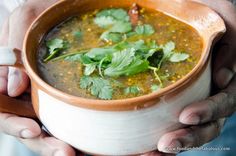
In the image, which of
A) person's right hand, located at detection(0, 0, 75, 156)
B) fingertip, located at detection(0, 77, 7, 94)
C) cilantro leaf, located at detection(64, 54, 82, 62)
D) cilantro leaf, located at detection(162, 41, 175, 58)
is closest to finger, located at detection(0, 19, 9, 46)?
person's right hand, located at detection(0, 0, 75, 156)

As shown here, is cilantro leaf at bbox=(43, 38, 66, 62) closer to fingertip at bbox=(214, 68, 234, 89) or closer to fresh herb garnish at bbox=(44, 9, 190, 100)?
fresh herb garnish at bbox=(44, 9, 190, 100)

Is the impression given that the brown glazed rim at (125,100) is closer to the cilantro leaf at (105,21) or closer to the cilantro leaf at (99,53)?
the cilantro leaf at (99,53)

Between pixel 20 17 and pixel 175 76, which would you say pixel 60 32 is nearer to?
pixel 20 17

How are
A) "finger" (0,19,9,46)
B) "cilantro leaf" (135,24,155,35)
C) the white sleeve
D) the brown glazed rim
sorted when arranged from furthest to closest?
the white sleeve, "finger" (0,19,9,46), "cilantro leaf" (135,24,155,35), the brown glazed rim

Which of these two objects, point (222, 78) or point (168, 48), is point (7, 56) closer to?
point (168, 48)

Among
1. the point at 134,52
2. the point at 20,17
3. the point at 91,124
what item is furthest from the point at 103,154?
the point at 20,17

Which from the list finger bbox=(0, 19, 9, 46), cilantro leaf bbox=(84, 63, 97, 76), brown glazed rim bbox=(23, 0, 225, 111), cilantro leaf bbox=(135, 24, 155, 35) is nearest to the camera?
brown glazed rim bbox=(23, 0, 225, 111)

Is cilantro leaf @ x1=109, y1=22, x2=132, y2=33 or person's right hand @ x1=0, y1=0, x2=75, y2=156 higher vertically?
cilantro leaf @ x1=109, y1=22, x2=132, y2=33

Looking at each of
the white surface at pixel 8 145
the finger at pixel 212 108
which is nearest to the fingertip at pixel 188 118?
the finger at pixel 212 108

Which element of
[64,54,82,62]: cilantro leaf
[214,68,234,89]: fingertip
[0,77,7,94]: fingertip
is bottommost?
[0,77,7,94]: fingertip
